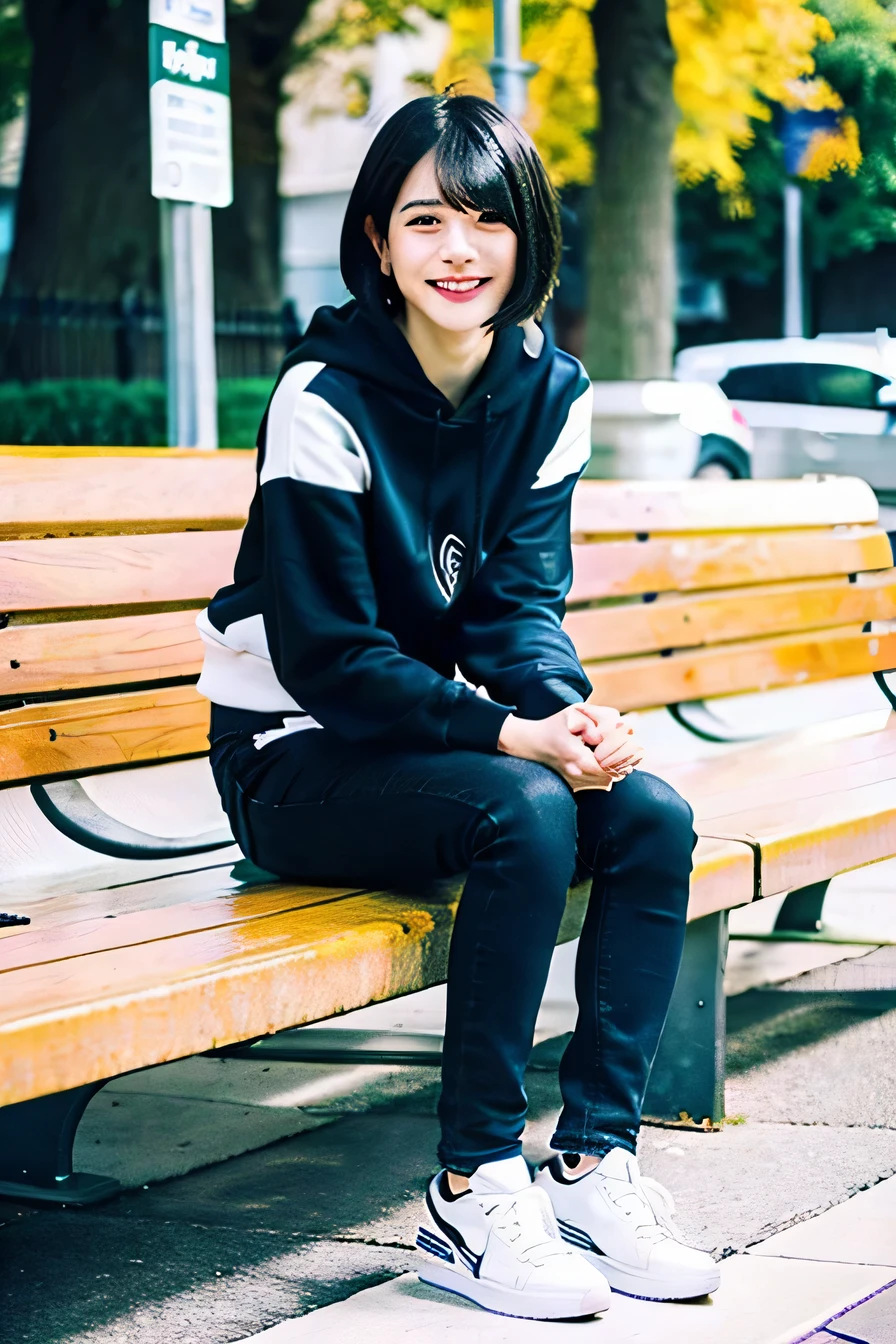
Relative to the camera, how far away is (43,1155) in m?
2.84

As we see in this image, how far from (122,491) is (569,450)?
0.76 metres

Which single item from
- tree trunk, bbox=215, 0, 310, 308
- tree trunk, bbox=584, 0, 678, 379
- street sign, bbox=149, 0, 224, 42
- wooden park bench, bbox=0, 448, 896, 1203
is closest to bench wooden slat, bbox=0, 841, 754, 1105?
wooden park bench, bbox=0, 448, 896, 1203

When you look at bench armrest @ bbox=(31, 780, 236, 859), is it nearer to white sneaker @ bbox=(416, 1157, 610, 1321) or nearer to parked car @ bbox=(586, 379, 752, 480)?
white sneaker @ bbox=(416, 1157, 610, 1321)

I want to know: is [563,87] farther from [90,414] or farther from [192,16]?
[192,16]

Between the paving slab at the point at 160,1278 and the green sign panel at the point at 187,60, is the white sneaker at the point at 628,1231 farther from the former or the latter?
the green sign panel at the point at 187,60

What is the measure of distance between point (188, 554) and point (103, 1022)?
1370mm

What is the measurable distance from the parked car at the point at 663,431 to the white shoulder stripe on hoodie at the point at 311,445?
356 inches

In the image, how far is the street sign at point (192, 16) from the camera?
4.75 meters

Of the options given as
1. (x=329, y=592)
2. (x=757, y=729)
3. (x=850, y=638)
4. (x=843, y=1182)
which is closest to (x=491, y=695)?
(x=329, y=592)

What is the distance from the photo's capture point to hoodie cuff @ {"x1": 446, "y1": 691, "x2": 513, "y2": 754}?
8.44ft

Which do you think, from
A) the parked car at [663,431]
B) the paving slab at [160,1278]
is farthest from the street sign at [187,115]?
the parked car at [663,431]

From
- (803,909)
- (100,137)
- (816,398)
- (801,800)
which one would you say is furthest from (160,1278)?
(100,137)

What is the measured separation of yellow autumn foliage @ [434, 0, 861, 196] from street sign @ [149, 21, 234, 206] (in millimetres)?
7365

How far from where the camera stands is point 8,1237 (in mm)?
2789
